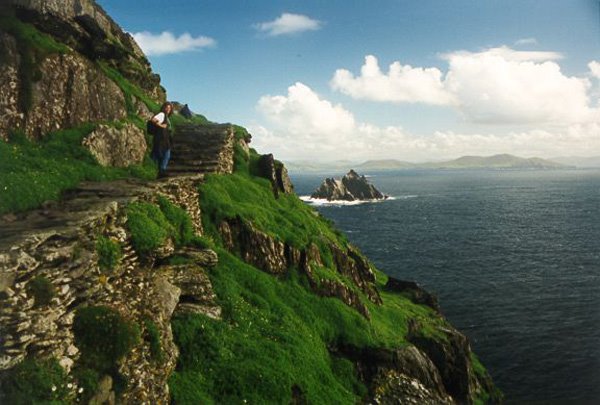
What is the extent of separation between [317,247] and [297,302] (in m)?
8.80

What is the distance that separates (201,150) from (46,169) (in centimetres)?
1585

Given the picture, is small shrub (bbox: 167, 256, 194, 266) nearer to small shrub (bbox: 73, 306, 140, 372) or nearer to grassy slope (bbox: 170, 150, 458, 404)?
grassy slope (bbox: 170, 150, 458, 404)

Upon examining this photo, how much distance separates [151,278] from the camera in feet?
54.3

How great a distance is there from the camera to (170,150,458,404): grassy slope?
1677 cm

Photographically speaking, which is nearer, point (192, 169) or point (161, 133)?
point (161, 133)

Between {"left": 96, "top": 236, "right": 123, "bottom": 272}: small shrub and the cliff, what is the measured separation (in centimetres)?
7

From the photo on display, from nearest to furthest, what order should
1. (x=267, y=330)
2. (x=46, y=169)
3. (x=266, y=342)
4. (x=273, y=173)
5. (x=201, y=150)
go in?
(x=46, y=169) < (x=266, y=342) < (x=267, y=330) < (x=201, y=150) < (x=273, y=173)

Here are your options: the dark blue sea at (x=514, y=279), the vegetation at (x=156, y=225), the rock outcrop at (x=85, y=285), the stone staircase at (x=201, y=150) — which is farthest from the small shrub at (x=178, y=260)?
the dark blue sea at (x=514, y=279)

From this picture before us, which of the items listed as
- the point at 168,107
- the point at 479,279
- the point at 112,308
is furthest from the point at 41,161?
the point at 479,279

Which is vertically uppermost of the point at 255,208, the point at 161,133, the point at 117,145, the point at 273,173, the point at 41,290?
the point at 161,133

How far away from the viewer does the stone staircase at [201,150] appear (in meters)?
32.2

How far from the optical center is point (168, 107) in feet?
76.2

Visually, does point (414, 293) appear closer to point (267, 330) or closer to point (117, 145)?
point (267, 330)

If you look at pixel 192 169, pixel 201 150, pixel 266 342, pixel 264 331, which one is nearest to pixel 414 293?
pixel 201 150
